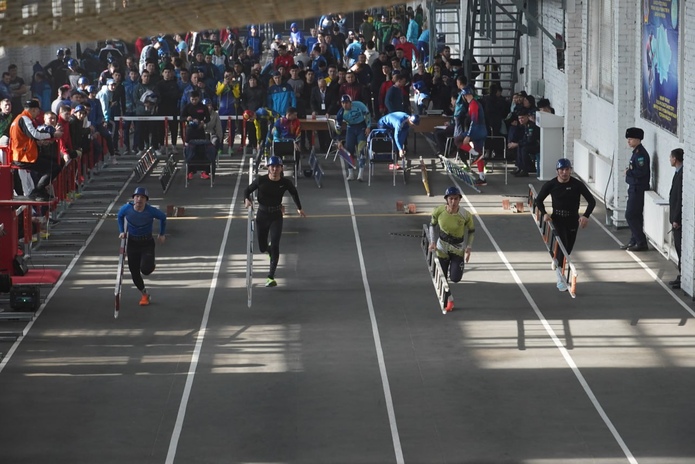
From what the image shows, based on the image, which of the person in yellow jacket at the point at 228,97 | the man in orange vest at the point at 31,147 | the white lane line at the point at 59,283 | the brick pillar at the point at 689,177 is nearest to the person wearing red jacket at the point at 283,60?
the person in yellow jacket at the point at 228,97

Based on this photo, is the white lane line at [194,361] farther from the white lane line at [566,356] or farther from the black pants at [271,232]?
the white lane line at [566,356]

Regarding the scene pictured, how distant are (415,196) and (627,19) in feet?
19.9

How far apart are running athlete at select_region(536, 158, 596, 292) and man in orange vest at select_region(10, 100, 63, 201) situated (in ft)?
27.9

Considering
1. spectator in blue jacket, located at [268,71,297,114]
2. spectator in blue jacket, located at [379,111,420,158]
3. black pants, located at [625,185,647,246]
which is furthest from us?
spectator in blue jacket, located at [268,71,297,114]

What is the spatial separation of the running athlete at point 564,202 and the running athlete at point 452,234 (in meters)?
1.34

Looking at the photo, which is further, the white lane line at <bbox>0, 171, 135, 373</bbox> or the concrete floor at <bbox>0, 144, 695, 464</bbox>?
the white lane line at <bbox>0, 171, 135, 373</bbox>

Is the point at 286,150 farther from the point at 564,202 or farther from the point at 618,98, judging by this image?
the point at 564,202

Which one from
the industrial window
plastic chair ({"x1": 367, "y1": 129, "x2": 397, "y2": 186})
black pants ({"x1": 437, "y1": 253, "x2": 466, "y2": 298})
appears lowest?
black pants ({"x1": 437, "y1": 253, "x2": 466, "y2": 298})

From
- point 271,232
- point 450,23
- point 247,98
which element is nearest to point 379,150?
point 247,98

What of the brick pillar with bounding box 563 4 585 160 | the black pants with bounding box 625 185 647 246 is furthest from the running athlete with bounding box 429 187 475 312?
the brick pillar with bounding box 563 4 585 160

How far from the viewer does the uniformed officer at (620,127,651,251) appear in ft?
66.3

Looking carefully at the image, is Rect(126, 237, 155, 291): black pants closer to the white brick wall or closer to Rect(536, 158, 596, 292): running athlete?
Rect(536, 158, 596, 292): running athlete

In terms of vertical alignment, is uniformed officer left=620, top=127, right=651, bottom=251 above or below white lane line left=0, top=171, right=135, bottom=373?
above

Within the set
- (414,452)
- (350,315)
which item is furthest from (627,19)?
(414,452)
